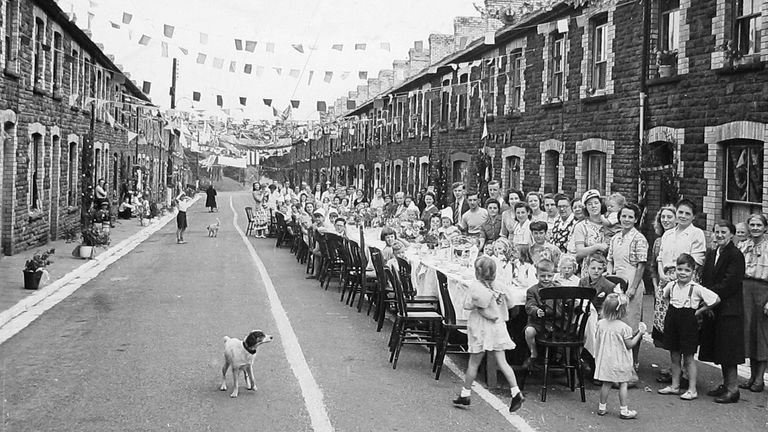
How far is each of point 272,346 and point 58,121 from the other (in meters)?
17.1

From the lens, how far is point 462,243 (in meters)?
11.4

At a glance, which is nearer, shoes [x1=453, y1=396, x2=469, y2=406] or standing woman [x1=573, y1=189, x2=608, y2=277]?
shoes [x1=453, y1=396, x2=469, y2=406]

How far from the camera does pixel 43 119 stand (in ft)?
74.7

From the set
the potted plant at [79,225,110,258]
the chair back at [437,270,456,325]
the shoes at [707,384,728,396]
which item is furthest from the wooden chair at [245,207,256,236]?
the shoes at [707,384,728,396]

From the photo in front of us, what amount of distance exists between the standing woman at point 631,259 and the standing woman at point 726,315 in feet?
2.42

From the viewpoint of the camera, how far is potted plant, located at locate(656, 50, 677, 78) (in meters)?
15.9

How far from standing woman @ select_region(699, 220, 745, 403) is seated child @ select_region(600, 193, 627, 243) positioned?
1.77 metres

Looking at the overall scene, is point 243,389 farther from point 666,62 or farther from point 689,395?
point 666,62

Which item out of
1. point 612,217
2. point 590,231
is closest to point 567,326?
point 590,231

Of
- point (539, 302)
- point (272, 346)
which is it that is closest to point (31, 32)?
point (272, 346)

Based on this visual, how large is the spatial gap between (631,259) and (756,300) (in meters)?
1.30

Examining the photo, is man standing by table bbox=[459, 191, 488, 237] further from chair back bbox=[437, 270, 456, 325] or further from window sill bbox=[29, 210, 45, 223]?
window sill bbox=[29, 210, 45, 223]

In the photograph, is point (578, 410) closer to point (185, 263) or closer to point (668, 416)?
point (668, 416)

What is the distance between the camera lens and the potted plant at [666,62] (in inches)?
628
